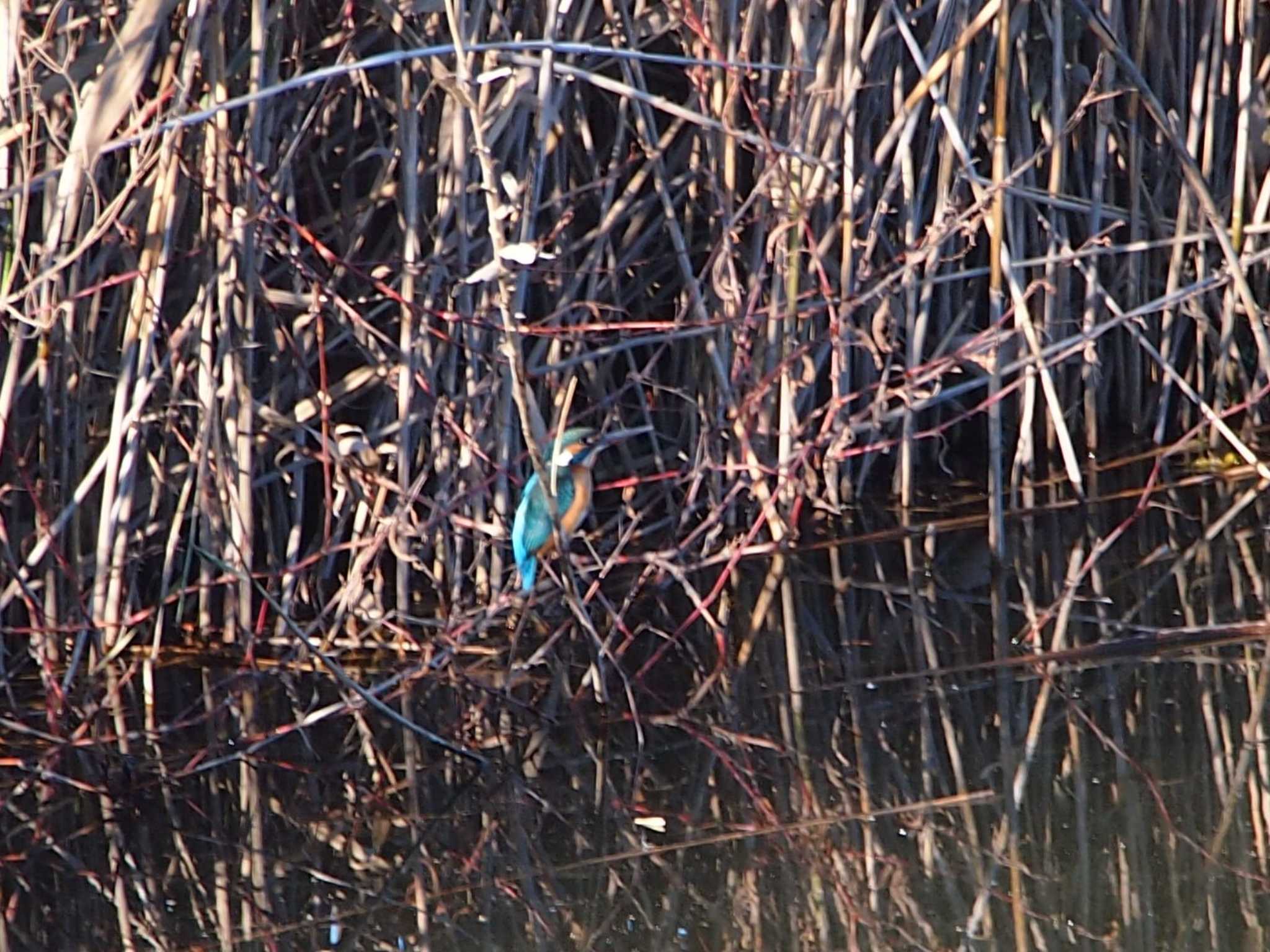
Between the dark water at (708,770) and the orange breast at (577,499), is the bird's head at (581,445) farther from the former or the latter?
the dark water at (708,770)

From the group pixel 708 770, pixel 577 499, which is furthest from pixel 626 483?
pixel 708 770

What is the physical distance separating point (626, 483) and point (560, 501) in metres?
0.16

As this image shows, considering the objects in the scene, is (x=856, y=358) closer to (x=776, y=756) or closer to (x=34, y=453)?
(x=776, y=756)

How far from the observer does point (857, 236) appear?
3.87 meters

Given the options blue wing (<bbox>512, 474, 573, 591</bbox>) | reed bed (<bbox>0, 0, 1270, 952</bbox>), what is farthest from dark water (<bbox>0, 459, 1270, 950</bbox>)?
blue wing (<bbox>512, 474, 573, 591</bbox>)

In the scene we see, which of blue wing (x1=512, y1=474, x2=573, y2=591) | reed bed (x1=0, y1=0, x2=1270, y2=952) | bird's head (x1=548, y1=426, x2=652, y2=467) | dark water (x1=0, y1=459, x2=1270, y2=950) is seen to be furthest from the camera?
bird's head (x1=548, y1=426, x2=652, y2=467)

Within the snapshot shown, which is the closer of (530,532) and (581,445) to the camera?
(530,532)

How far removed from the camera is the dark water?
2.41 meters

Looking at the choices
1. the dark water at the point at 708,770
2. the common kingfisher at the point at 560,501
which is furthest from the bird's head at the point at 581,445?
the dark water at the point at 708,770

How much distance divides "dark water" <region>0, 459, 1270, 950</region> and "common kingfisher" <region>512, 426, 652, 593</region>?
147 mm

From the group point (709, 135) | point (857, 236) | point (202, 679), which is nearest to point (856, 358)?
point (857, 236)

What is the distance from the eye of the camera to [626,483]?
3178 millimetres

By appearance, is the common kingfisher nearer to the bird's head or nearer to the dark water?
the bird's head

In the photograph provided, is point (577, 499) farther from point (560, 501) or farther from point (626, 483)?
point (626, 483)
